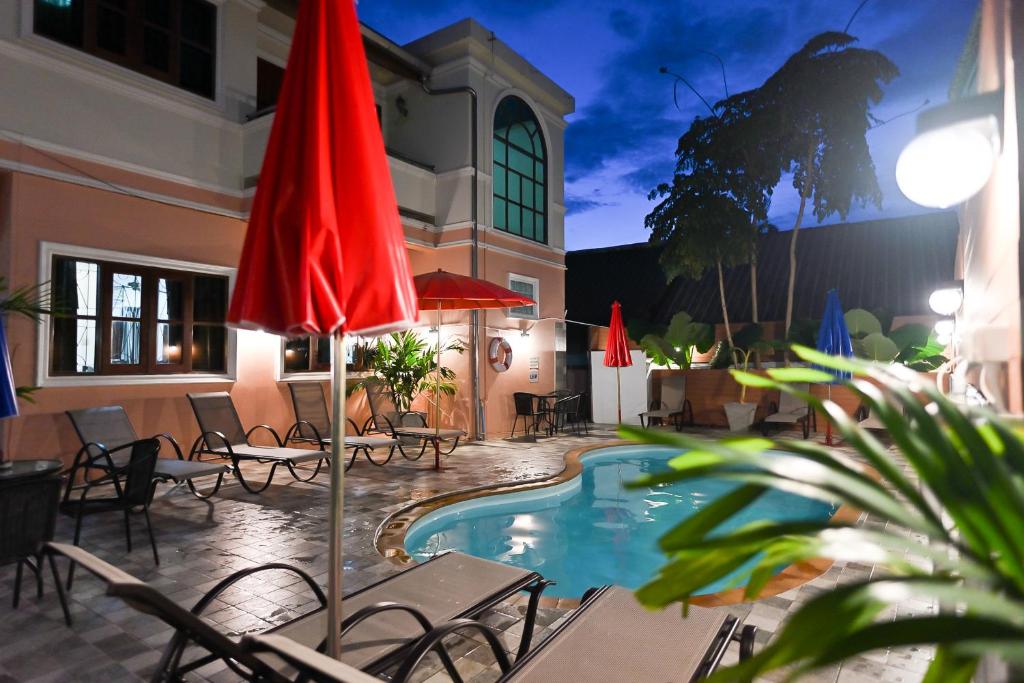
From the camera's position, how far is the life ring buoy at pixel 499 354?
36.3ft

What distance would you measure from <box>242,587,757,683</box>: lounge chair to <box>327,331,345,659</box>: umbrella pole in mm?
163

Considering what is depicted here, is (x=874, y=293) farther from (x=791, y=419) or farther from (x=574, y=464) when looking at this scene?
(x=574, y=464)

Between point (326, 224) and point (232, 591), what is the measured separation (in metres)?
2.90

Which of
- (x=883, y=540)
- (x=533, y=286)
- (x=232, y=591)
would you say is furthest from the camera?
(x=533, y=286)

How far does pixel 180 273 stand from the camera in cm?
798

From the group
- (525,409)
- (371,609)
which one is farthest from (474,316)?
(371,609)

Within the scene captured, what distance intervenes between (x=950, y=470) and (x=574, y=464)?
7.59 metres

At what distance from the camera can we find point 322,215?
185cm

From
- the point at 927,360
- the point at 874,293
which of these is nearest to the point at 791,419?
the point at 927,360

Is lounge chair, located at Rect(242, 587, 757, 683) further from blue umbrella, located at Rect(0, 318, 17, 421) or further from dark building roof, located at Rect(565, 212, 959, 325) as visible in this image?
dark building roof, located at Rect(565, 212, 959, 325)

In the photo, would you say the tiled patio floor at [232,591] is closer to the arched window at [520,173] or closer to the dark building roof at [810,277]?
the arched window at [520,173]

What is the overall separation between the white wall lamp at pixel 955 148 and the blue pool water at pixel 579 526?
256cm

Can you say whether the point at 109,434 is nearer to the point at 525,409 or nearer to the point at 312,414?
the point at 312,414

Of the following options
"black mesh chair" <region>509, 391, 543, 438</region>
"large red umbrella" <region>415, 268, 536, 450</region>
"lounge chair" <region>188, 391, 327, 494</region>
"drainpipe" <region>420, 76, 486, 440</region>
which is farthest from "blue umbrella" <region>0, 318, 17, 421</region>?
"black mesh chair" <region>509, 391, 543, 438</region>
